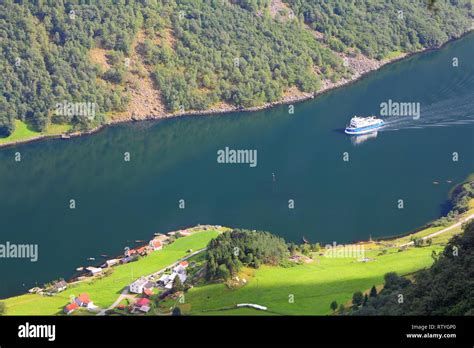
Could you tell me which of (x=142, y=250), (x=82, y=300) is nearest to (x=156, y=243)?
(x=142, y=250)

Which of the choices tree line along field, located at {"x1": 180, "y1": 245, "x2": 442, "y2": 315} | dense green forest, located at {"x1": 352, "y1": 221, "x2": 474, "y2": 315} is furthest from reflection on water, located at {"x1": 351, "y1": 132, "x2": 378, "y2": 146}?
dense green forest, located at {"x1": 352, "y1": 221, "x2": 474, "y2": 315}

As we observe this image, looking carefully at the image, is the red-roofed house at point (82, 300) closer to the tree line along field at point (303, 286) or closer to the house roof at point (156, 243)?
the tree line along field at point (303, 286)

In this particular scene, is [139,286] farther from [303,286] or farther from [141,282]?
[303,286]

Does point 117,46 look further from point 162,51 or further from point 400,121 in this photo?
point 400,121

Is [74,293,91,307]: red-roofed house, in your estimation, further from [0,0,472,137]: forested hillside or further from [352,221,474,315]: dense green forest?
[0,0,472,137]: forested hillside

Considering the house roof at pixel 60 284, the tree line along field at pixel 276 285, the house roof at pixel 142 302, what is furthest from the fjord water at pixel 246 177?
the house roof at pixel 142 302

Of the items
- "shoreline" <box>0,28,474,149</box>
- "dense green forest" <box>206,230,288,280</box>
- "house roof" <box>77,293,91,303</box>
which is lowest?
"house roof" <box>77,293,91,303</box>
